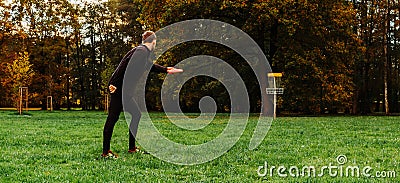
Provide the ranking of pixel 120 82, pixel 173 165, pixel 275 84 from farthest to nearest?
1. pixel 275 84
2. pixel 120 82
3. pixel 173 165

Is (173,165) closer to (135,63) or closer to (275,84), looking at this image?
(135,63)

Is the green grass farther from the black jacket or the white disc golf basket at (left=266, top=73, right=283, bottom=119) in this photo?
the white disc golf basket at (left=266, top=73, right=283, bottom=119)

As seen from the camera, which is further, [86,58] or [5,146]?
[86,58]

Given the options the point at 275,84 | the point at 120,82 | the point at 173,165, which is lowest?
the point at 173,165

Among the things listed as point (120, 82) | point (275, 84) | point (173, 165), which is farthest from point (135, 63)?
point (275, 84)

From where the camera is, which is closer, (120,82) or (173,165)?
(173,165)

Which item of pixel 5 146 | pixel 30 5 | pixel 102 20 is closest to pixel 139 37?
pixel 102 20

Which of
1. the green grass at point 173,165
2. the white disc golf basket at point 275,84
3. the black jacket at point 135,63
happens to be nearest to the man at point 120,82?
the black jacket at point 135,63

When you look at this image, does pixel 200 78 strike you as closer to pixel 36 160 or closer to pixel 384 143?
pixel 384 143

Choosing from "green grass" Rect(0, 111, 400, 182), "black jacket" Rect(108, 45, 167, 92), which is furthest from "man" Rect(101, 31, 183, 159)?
"green grass" Rect(0, 111, 400, 182)

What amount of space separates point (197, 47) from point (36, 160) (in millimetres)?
21186

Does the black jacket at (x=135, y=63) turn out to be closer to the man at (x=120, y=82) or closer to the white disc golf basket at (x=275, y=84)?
the man at (x=120, y=82)

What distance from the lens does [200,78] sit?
41656 millimetres

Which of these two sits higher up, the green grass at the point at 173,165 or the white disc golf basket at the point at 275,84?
the white disc golf basket at the point at 275,84
